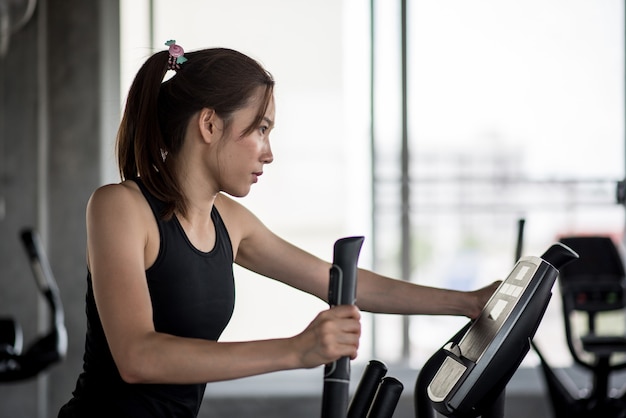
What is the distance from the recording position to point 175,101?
151 cm

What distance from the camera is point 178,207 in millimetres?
1473

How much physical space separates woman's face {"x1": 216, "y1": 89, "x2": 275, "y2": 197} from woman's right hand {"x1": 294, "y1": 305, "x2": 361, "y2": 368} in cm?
44

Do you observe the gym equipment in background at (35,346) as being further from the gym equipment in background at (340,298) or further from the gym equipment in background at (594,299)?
the gym equipment in background at (340,298)

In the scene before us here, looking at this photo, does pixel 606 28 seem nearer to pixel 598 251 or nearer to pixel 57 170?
pixel 598 251

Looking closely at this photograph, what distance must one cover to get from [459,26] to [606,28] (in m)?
0.75

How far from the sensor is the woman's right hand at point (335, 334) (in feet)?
3.50

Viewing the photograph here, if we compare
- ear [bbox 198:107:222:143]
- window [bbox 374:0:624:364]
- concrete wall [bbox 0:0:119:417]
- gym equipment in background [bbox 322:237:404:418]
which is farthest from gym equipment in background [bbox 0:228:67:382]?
gym equipment in background [bbox 322:237:404:418]

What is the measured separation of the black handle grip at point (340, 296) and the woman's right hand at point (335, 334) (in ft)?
0.04

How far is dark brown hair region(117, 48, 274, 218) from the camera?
147 centimetres

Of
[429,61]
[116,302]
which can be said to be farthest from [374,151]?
[116,302]

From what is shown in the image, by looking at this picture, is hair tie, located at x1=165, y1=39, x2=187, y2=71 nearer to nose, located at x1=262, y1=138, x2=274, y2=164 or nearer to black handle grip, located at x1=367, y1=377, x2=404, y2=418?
nose, located at x1=262, y1=138, x2=274, y2=164

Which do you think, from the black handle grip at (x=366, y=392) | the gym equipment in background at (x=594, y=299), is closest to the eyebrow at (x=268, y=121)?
the black handle grip at (x=366, y=392)

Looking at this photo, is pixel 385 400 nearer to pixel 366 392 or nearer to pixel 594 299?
pixel 366 392

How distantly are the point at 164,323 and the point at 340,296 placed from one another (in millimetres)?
473
